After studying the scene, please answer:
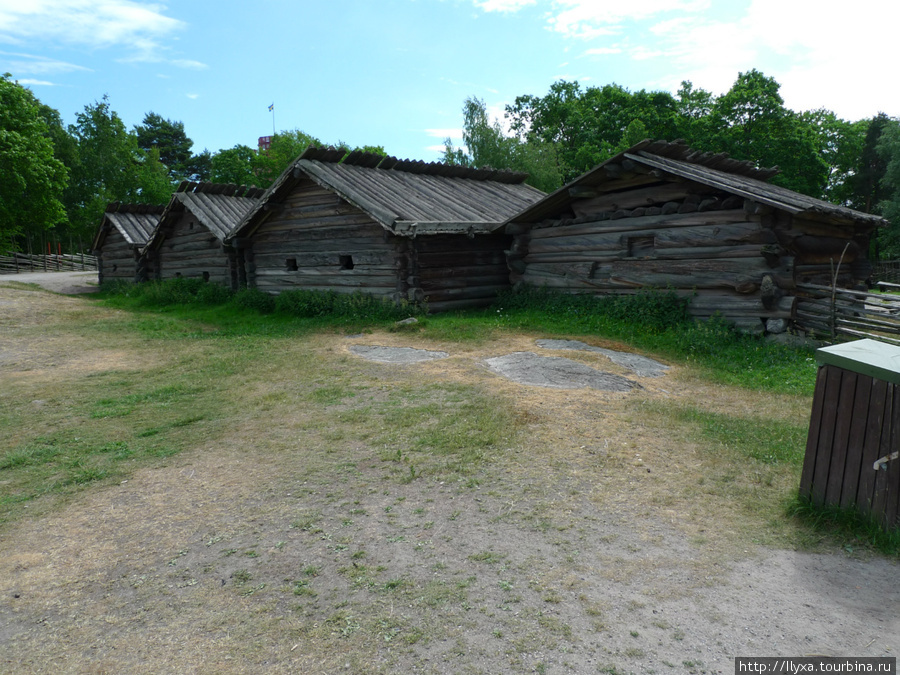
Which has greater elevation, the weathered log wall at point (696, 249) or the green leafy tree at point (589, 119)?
the green leafy tree at point (589, 119)

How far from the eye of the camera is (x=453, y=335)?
12398 millimetres

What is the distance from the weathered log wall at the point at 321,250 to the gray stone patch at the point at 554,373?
5.73 m

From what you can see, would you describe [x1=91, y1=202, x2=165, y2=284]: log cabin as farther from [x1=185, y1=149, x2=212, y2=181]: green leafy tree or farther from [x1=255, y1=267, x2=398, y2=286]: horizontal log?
[x1=185, y1=149, x2=212, y2=181]: green leafy tree

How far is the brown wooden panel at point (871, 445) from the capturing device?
4047 mm

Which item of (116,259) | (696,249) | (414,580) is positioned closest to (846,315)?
(696,249)

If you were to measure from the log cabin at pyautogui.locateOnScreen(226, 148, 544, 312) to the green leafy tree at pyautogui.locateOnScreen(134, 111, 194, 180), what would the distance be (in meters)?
56.9

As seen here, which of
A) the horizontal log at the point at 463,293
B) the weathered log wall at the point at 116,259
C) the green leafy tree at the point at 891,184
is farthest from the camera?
the green leafy tree at the point at 891,184

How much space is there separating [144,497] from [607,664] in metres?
4.07

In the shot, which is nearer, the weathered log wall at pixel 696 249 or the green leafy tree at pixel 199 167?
the weathered log wall at pixel 696 249

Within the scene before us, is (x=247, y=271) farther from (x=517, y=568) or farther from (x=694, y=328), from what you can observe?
(x=517, y=568)

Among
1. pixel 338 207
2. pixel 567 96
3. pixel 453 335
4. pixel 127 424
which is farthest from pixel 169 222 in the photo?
pixel 567 96

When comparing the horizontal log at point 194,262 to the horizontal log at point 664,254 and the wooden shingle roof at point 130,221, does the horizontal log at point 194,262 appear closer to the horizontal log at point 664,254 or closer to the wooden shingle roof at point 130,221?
the wooden shingle roof at point 130,221

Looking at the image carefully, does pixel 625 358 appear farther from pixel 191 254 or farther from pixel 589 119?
pixel 589 119

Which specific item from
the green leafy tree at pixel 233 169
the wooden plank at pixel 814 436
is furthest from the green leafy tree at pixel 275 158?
the wooden plank at pixel 814 436
